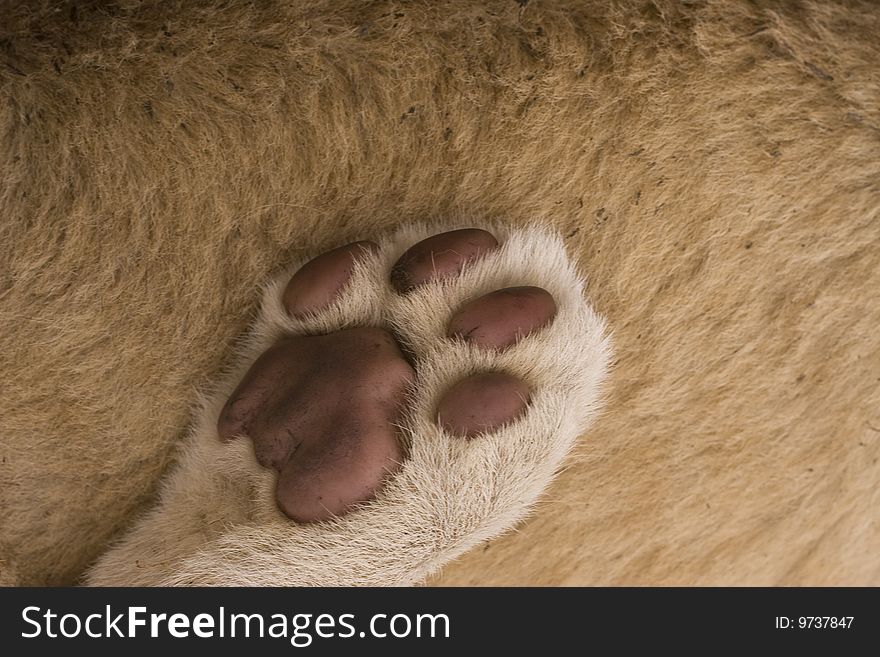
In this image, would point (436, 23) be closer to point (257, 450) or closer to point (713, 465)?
point (257, 450)

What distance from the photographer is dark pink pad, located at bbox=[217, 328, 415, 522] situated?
0.90 m

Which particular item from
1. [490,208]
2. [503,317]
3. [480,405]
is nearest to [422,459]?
Result: [480,405]

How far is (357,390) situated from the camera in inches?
35.6

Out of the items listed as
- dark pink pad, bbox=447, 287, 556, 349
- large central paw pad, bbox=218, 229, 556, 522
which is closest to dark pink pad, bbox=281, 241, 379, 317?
large central paw pad, bbox=218, 229, 556, 522

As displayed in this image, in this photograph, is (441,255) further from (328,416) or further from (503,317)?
(328,416)

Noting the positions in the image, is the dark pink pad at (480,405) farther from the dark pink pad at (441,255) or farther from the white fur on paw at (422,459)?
the dark pink pad at (441,255)

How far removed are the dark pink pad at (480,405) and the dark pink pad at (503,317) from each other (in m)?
0.05

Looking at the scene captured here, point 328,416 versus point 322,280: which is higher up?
point 322,280

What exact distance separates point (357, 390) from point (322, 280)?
153 millimetres

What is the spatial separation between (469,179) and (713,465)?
53cm

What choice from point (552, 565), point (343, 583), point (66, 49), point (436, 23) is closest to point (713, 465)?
point (552, 565)

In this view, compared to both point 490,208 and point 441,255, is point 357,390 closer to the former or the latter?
point 441,255

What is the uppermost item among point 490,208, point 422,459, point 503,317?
point 490,208

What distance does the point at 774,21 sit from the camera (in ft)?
2.78
